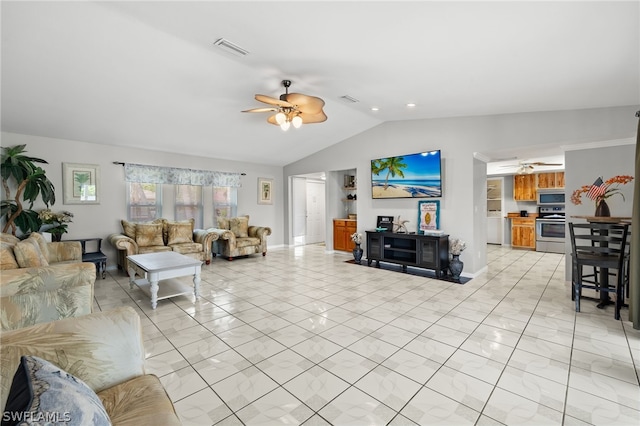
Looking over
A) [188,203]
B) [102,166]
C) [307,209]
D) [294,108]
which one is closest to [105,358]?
[294,108]

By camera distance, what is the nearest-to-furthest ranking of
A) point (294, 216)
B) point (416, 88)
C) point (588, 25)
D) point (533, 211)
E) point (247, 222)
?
point (588, 25) < point (416, 88) < point (247, 222) < point (533, 211) < point (294, 216)

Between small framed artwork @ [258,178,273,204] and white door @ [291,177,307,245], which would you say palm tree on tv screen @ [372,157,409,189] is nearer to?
white door @ [291,177,307,245]

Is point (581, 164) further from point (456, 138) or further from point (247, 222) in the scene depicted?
point (247, 222)

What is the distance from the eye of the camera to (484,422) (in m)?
1.63

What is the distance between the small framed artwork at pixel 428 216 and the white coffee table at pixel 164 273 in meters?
3.80

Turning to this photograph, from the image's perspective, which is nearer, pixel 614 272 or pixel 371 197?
pixel 614 272

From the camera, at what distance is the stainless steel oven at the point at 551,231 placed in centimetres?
692

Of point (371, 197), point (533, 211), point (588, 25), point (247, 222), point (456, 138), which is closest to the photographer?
point (588, 25)

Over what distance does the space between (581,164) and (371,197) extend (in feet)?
11.0

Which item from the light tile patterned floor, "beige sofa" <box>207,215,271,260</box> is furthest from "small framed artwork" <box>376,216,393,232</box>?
"beige sofa" <box>207,215,271,260</box>

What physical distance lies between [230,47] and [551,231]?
26.5ft

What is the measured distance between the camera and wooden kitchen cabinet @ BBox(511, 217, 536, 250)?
7.40 meters

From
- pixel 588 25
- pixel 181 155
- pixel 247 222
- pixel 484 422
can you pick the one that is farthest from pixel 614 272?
pixel 181 155

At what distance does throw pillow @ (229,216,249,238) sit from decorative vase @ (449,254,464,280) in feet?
14.7
